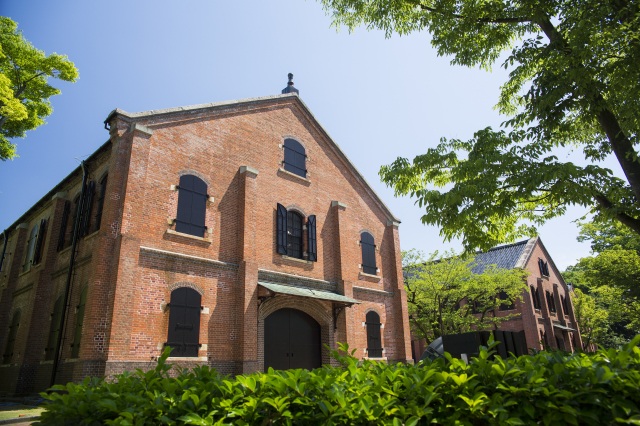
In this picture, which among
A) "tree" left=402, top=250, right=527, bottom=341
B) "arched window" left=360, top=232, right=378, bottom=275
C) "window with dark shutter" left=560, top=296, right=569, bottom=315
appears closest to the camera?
"arched window" left=360, top=232, right=378, bottom=275

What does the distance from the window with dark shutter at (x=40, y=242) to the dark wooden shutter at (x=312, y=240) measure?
10946 mm

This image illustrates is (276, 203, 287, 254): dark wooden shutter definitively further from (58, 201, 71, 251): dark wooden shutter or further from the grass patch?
the grass patch

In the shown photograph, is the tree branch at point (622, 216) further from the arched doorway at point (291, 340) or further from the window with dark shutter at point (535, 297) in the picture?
the window with dark shutter at point (535, 297)

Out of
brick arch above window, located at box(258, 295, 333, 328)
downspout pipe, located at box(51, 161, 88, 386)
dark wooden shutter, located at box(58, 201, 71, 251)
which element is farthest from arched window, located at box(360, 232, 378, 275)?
dark wooden shutter, located at box(58, 201, 71, 251)

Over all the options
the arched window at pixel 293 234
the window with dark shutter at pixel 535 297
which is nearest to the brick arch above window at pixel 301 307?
the arched window at pixel 293 234

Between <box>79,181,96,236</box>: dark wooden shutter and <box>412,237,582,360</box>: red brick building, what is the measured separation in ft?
88.0

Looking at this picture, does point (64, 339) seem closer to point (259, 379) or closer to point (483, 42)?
point (259, 379)

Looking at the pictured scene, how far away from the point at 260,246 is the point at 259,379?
11.8 metres

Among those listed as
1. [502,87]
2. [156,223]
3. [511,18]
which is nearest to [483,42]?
[511,18]

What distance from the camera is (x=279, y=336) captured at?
1481 cm

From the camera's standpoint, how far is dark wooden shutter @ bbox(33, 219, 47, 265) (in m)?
16.9

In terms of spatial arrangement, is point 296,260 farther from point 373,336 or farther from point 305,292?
point 373,336

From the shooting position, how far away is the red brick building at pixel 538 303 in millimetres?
30734

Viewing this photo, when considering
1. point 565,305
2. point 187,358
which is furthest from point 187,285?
point 565,305
